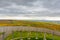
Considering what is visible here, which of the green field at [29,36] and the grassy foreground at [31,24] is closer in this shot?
the green field at [29,36]

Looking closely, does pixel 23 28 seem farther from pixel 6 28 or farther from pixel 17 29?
pixel 6 28

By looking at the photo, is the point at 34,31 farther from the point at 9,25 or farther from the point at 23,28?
the point at 9,25

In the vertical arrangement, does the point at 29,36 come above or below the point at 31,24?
below

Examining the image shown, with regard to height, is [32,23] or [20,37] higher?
[32,23]

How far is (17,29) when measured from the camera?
196 inches

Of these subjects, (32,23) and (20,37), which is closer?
(20,37)

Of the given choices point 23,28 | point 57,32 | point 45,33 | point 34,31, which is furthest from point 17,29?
point 57,32

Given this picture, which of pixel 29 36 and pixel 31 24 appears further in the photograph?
pixel 31 24

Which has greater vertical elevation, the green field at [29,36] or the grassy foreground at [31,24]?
the grassy foreground at [31,24]

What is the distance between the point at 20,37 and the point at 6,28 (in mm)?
512

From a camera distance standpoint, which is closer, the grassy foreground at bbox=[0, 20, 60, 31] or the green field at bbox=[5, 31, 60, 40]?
the green field at bbox=[5, 31, 60, 40]

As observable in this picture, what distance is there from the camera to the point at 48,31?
16.4ft

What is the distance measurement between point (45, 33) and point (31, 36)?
0.42m

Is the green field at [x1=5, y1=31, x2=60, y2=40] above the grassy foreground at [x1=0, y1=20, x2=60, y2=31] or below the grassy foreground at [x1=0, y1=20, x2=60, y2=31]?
below
